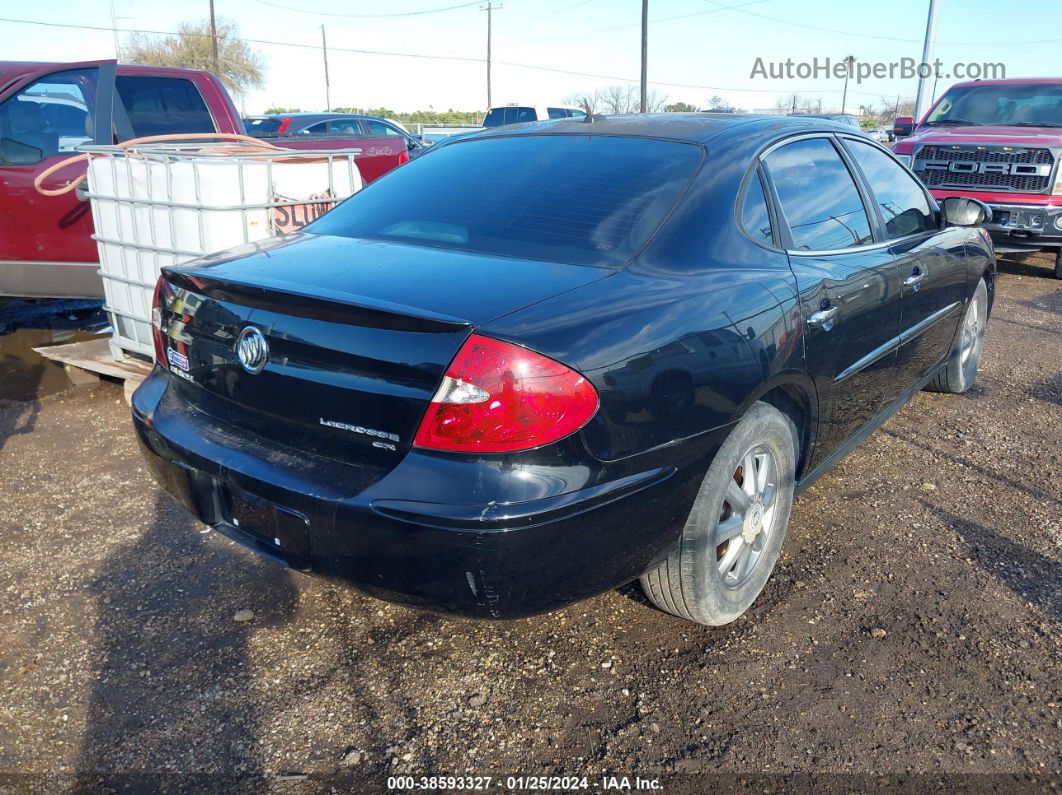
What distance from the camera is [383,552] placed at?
2117 millimetres

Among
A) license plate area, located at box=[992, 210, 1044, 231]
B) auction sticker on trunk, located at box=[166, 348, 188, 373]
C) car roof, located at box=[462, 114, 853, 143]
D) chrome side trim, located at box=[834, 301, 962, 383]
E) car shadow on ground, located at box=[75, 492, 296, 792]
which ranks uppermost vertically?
car roof, located at box=[462, 114, 853, 143]

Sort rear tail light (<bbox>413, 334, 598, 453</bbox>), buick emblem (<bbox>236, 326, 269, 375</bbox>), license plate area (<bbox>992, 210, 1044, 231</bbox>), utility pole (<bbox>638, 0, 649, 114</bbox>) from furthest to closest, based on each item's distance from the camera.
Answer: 1. utility pole (<bbox>638, 0, 649, 114</bbox>)
2. license plate area (<bbox>992, 210, 1044, 231</bbox>)
3. buick emblem (<bbox>236, 326, 269, 375</bbox>)
4. rear tail light (<bbox>413, 334, 598, 453</bbox>)

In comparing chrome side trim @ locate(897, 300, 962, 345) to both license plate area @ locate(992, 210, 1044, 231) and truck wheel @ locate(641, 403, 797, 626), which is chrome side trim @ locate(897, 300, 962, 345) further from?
license plate area @ locate(992, 210, 1044, 231)

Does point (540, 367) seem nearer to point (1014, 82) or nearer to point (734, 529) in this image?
point (734, 529)

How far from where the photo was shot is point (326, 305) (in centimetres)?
221

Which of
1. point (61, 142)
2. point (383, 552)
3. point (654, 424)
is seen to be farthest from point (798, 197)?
point (61, 142)

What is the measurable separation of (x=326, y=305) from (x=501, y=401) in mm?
555

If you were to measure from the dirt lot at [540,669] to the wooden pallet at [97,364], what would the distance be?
130 centimetres

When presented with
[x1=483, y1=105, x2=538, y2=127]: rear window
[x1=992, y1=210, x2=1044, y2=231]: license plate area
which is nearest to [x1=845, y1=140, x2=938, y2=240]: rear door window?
[x1=992, y1=210, x2=1044, y2=231]: license plate area

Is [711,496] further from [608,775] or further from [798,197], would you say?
[798,197]

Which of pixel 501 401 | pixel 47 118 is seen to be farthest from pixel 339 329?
pixel 47 118

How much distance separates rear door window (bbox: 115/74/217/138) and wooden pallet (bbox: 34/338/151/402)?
161 cm

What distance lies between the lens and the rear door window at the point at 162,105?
238 inches

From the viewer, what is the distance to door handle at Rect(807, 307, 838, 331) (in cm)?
284
